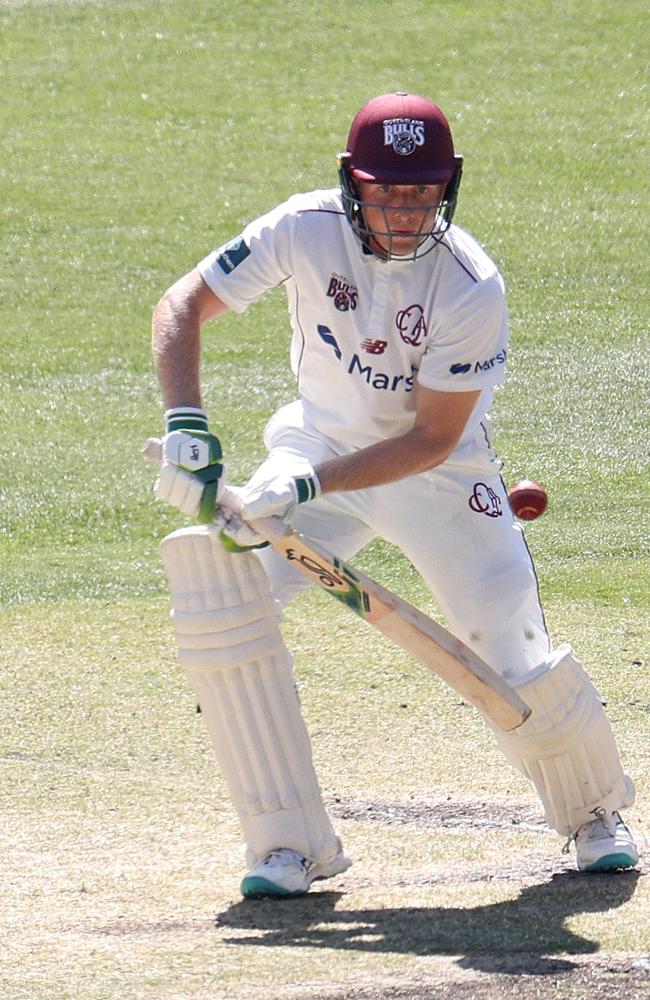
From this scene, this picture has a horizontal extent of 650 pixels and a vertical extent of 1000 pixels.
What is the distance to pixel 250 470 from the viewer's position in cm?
680

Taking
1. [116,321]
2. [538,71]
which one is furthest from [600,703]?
[538,71]

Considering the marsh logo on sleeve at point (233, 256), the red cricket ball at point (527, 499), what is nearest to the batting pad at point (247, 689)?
the marsh logo on sleeve at point (233, 256)

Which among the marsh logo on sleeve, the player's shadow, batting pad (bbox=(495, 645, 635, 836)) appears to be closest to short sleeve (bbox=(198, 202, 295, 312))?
the marsh logo on sleeve

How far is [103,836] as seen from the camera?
149 inches

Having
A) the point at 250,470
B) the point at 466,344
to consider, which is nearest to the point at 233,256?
the point at 466,344

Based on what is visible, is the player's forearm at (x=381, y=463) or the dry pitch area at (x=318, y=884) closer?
the dry pitch area at (x=318, y=884)

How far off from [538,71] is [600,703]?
8707 mm

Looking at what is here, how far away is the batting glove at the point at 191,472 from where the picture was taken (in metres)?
3.26

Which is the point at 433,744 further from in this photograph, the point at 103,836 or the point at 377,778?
the point at 103,836

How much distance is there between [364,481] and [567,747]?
78cm

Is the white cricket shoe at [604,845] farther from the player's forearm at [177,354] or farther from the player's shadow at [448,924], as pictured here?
the player's forearm at [177,354]

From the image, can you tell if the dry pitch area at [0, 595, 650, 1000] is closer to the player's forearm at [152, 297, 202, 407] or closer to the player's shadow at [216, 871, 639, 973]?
the player's shadow at [216, 871, 639, 973]

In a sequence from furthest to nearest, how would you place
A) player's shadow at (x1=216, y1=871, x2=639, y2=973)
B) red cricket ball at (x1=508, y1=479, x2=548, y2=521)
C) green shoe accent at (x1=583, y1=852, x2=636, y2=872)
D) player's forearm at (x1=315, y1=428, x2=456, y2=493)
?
1. red cricket ball at (x1=508, y1=479, x2=548, y2=521)
2. green shoe accent at (x1=583, y1=852, x2=636, y2=872)
3. player's forearm at (x1=315, y1=428, x2=456, y2=493)
4. player's shadow at (x1=216, y1=871, x2=639, y2=973)

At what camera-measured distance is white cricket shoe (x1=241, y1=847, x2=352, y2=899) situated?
134 inches
